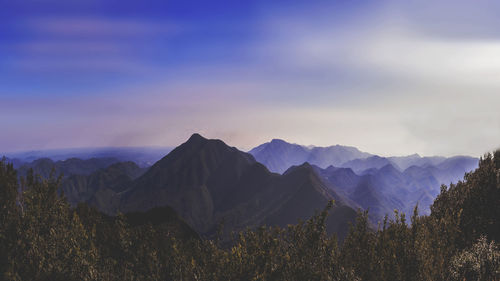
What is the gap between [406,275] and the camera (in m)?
9.31

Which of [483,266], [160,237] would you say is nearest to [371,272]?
[483,266]

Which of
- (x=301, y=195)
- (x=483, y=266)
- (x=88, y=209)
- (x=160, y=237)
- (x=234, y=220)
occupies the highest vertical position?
(x=483, y=266)

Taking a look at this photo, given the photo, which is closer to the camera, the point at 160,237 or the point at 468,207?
the point at 468,207

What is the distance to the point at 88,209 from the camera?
88.0 ft

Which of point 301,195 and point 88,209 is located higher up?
point 88,209

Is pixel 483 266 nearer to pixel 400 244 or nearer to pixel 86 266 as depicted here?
pixel 400 244

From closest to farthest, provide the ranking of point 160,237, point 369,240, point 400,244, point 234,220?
point 400,244, point 369,240, point 160,237, point 234,220

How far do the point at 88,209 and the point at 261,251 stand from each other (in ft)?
76.7

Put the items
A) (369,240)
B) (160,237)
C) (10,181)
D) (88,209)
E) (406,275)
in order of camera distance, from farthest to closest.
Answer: (88,209), (160,237), (10,181), (369,240), (406,275)

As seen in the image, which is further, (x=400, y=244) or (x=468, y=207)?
(x=468, y=207)

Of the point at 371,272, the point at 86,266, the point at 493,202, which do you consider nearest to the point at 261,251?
the point at 371,272

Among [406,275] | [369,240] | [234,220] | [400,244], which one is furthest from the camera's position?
[234,220]

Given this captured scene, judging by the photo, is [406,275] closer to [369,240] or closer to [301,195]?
[369,240]

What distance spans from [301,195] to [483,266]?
19544cm
